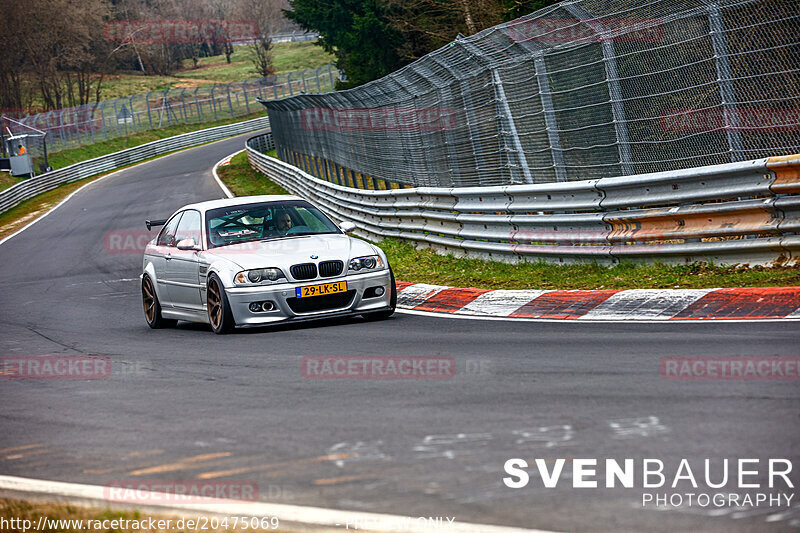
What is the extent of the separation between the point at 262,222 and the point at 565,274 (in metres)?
3.43

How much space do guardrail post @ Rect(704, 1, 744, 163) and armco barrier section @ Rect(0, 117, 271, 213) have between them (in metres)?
33.5

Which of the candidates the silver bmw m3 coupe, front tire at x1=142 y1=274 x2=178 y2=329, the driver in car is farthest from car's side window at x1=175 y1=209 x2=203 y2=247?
the driver in car

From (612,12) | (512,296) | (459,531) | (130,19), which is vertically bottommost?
(512,296)

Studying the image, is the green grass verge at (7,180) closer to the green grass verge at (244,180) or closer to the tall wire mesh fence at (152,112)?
the tall wire mesh fence at (152,112)

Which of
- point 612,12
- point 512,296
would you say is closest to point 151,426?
point 512,296

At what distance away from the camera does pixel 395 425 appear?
17.1ft

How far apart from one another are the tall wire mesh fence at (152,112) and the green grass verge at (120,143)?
396mm

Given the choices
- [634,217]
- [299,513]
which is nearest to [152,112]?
[634,217]

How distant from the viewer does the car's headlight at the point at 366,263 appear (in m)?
10.3

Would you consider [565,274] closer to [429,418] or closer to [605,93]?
[605,93]

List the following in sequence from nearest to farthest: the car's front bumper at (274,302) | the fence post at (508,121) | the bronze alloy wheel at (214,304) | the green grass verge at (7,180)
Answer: the car's front bumper at (274,302) < the bronze alloy wheel at (214,304) < the fence post at (508,121) < the green grass verge at (7,180)

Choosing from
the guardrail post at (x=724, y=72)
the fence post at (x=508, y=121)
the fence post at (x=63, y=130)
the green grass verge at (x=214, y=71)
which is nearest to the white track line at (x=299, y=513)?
the guardrail post at (x=724, y=72)

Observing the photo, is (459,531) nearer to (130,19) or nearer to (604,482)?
(604,482)

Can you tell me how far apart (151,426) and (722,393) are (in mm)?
3106
